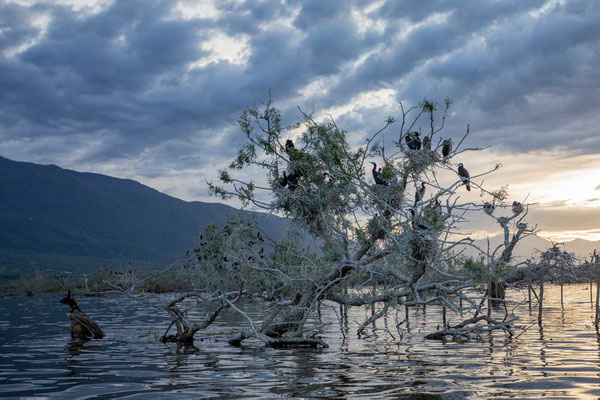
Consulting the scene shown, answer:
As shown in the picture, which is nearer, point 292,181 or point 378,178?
point 378,178

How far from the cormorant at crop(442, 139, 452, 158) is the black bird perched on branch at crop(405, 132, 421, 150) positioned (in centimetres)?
87

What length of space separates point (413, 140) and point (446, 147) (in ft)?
3.39

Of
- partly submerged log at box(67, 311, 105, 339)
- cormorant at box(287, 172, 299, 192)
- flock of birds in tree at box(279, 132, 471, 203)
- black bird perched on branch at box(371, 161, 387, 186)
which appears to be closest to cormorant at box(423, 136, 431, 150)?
flock of birds in tree at box(279, 132, 471, 203)

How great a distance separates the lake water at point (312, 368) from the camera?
1132 cm

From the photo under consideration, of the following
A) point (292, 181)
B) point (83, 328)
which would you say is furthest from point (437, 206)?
point (83, 328)

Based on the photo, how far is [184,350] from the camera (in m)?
18.6

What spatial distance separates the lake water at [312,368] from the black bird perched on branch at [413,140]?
6013 millimetres

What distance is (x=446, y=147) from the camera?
15570mm

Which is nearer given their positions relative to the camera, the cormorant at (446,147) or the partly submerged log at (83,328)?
the cormorant at (446,147)

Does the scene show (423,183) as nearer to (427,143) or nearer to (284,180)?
(427,143)

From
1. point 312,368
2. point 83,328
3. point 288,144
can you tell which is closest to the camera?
point 312,368

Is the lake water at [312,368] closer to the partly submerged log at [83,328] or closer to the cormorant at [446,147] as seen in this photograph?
the partly submerged log at [83,328]

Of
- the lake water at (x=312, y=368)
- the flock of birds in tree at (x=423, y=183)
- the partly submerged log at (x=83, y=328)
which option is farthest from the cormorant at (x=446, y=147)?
the partly submerged log at (x=83, y=328)

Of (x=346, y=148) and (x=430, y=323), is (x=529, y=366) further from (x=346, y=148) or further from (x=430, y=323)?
(x=430, y=323)
